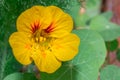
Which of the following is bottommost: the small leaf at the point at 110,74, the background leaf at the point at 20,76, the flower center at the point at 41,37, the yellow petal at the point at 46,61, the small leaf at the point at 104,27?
the small leaf at the point at 104,27

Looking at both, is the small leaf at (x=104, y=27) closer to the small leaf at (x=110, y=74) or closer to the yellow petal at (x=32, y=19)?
the small leaf at (x=110, y=74)

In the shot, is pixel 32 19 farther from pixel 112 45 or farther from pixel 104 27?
pixel 104 27

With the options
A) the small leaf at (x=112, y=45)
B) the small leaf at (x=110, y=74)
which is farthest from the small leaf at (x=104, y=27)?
the small leaf at (x=110, y=74)

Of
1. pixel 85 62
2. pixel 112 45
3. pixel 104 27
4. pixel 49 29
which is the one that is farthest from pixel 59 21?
pixel 104 27

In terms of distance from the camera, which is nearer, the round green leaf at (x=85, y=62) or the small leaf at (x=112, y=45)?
the round green leaf at (x=85, y=62)

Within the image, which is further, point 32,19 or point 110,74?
point 110,74

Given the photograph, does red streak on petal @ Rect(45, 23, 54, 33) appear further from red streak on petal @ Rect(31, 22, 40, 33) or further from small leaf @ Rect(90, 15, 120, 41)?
small leaf @ Rect(90, 15, 120, 41)

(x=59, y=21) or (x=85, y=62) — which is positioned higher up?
(x=59, y=21)

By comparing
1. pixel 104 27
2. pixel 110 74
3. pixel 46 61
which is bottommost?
pixel 104 27
